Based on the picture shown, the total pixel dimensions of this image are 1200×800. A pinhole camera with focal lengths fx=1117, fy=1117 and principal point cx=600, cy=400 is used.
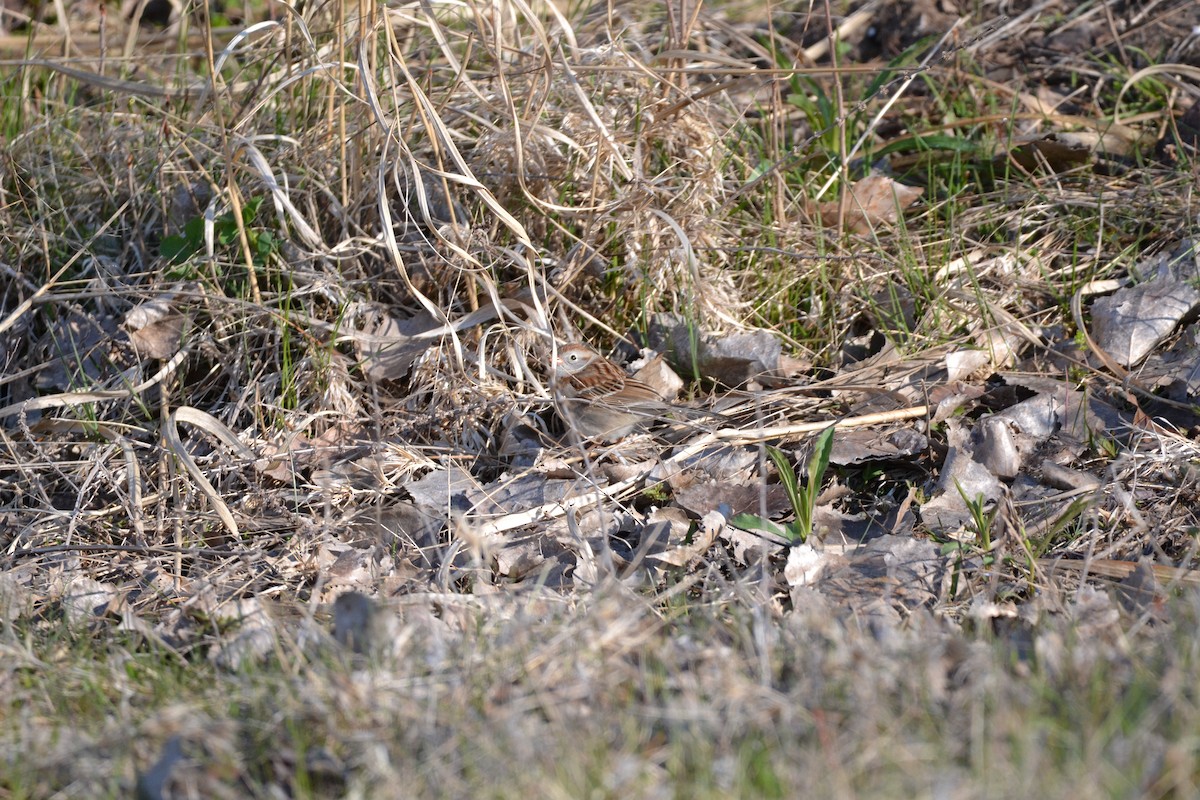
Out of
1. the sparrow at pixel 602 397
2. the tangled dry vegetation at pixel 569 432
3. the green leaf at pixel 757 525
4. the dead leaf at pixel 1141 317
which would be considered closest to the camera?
the tangled dry vegetation at pixel 569 432

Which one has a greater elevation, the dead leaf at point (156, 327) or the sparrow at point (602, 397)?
the dead leaf at point (156, 327)

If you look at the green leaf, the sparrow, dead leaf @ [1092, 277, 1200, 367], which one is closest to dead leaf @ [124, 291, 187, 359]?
the sparrow

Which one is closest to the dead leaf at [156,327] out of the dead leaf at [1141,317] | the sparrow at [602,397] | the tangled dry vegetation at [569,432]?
the tangled dry vegetation at [569,432]

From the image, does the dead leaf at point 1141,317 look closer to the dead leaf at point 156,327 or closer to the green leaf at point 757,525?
the green leaf at point 757,525

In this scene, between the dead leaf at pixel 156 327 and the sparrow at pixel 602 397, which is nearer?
the sparrow at pixel 602 397

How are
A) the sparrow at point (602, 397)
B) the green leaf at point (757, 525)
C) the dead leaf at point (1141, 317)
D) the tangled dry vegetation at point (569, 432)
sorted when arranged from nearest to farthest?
the tangled dry vegetation at point (569, 432) → the green leaf at point (757, 525) → the sparrow at point (602, 397) → the dead leaf at point (1141, 317)

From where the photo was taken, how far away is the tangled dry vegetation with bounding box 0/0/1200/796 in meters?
2.06

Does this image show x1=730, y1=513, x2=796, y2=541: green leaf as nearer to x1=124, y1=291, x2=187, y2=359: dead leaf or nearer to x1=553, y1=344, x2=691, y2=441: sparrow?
x1=553, y1=344, x2=691, y2=441: sparrow

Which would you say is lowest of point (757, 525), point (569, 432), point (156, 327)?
point (569, 432)

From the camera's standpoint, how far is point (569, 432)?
382 cm

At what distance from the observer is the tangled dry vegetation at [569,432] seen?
6.77ft

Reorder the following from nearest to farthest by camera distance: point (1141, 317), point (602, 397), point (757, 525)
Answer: point (757, 525), point (602, 397), point (1141, 317)

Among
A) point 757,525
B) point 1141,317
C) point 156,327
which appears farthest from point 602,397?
point 1141,317

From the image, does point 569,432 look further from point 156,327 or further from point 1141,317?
point 1141,317
